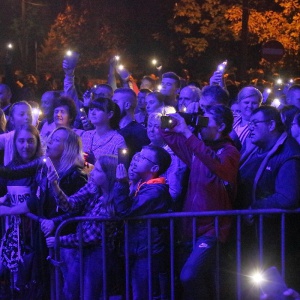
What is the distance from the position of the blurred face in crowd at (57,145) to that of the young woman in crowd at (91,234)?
627 millimetres

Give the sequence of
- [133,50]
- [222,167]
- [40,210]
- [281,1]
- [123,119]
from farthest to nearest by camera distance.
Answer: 1. [133,50]
2. [281,1]
3. [123,119]
4. [40,210]
5. [222,167]

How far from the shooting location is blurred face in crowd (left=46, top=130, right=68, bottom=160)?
6.50 m

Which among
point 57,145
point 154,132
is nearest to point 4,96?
point 154,132

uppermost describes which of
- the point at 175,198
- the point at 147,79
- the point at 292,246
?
the point at 147,79

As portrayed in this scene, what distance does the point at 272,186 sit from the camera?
19.4 ft

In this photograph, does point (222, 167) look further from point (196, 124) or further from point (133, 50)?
point (133, 50)

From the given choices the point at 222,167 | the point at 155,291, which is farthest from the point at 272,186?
the point at 155,291

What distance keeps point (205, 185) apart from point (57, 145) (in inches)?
61.6

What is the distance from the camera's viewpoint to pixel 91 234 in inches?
229

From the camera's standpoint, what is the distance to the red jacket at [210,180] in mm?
5668

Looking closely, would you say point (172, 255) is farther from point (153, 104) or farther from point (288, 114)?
point (153, 104)

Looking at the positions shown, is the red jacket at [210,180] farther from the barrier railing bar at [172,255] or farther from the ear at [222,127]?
the barrier railing bar at [172,255]

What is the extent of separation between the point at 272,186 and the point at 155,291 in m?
1.41

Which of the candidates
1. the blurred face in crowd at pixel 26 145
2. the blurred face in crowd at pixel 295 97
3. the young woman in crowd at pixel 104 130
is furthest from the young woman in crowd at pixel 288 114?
the blurred face in crowd at pixel 26 145
